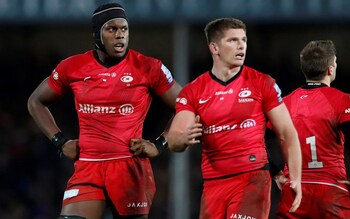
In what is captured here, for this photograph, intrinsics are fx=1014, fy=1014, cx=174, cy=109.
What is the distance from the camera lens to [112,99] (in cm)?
750

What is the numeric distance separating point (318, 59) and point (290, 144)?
3.66 ft

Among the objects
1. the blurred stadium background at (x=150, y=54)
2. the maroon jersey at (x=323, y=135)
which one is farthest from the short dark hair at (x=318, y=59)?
the blurred stadium background at (x=150, y=54)

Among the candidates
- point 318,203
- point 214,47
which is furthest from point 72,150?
point 318,203

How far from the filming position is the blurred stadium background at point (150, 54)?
44.2ft

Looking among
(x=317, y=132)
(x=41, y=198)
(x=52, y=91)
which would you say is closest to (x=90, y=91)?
(x=52, y=91)

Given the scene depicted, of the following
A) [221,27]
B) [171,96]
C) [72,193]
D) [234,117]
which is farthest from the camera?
[171,96]

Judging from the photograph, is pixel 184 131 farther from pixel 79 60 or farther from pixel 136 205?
pixel 79 60

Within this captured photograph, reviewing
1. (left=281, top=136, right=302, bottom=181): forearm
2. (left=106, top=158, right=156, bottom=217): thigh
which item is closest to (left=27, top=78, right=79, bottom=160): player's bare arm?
(left=106, top=158, right=156, bottom=217): thigh

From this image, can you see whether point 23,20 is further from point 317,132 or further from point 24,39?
point 317,132

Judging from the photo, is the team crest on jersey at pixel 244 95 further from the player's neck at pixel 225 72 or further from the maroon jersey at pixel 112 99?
the maroon jersey at pixel 112 99

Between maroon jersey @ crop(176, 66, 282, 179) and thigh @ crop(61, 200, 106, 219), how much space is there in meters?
0.89

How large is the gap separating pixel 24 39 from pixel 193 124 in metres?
11.9

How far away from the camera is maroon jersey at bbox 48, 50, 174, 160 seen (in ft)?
24.6

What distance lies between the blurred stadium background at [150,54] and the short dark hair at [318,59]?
5.66 meters
